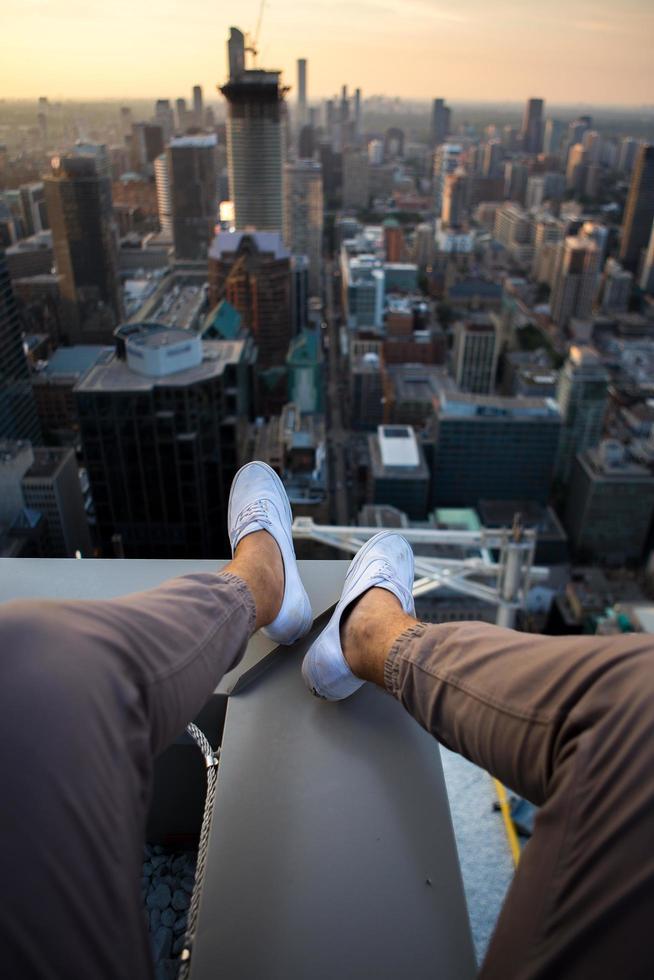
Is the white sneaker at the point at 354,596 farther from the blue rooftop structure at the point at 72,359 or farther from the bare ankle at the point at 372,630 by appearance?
the blue rooftop structure at the point at 72,359

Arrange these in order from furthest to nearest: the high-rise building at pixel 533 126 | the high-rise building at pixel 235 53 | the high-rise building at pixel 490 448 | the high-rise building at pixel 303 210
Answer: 1. the high-rise building at pixel 533 126
2. the high-rise building at pixel 303 210
3. the high-rise building at pixel 235 53
4. the high-rise building at pixel 490 448

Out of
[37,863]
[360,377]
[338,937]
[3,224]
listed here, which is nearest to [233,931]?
[338,937]

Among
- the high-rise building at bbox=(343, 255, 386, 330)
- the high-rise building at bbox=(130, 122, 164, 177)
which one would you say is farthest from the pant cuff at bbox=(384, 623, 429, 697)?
the high-rise building at bbox=(130, 122, 164, 177)

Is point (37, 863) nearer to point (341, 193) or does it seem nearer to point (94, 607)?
point (94, 607)

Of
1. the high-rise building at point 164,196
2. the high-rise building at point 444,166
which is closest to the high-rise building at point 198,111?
the high-rise building at point 164,196

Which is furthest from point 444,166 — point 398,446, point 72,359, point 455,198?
point 72,359

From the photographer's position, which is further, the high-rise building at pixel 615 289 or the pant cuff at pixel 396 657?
the high-rise building at pixel 615 289

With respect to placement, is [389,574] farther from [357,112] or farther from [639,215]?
[357,112]
